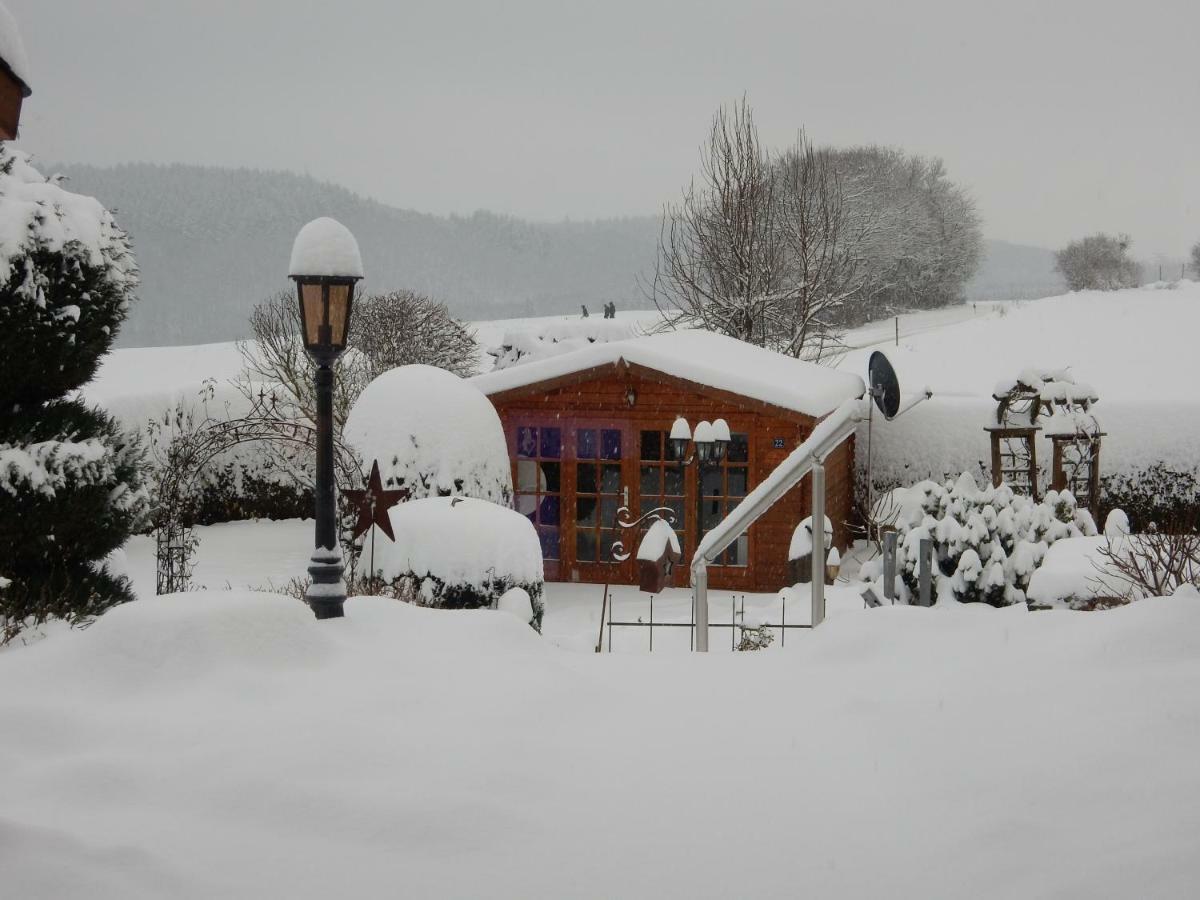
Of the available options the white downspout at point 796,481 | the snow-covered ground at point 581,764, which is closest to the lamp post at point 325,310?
the snow-covered ground at point 581,764

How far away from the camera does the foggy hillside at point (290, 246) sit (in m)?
41.5

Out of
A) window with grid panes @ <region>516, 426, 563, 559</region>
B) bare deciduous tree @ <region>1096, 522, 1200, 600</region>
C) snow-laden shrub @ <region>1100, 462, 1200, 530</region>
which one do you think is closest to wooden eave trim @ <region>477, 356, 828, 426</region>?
window with grid panes @ <region>516, 426, 563, 559</region>

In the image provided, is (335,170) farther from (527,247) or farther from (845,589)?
(845,589)

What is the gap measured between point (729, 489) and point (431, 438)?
138 inches

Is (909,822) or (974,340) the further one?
(974,340)

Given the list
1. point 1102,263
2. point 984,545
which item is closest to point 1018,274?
point 1102,263

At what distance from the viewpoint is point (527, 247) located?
2119 inches

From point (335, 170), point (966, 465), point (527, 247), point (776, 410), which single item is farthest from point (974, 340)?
point (335, 170)

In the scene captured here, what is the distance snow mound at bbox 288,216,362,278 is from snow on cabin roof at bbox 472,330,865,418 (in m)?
6.35

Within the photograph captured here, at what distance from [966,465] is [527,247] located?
4124cm

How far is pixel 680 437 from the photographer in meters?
10.7

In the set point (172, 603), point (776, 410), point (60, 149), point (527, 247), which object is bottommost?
point (172, 603)

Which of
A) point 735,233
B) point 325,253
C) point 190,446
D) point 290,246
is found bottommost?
point 190,446

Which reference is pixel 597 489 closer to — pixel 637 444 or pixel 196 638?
pixel 637 444
